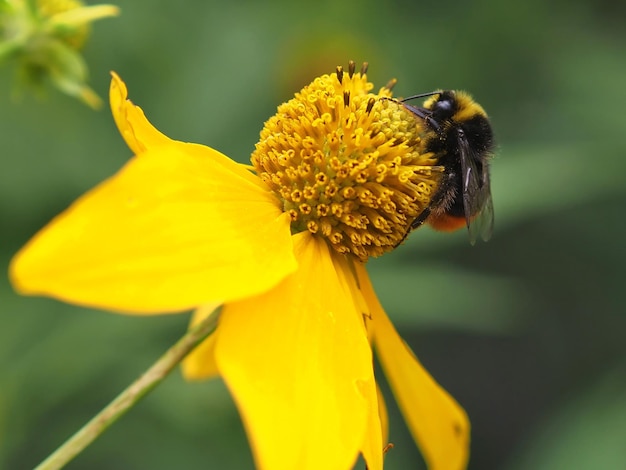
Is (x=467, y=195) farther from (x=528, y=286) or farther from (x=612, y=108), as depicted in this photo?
(x=528, y=286)

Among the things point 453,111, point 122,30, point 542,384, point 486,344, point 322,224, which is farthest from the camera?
point 486,344

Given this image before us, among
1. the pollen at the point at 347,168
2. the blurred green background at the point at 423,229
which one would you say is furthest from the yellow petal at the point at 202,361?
the blurred green background at the point at 423,229

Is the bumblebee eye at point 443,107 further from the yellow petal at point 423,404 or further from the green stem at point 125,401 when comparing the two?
the green stem at point 125,401

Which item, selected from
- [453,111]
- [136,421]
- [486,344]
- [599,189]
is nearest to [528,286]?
[486,344]

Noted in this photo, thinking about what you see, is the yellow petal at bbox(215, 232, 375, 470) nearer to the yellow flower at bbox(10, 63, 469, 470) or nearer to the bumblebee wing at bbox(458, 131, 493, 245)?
the yellow flower at bbox(10, 63, 469, 470)

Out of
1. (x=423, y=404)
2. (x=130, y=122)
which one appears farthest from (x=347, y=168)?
(x=423, y=404)

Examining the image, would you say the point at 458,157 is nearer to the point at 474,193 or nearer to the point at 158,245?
Answer: the point at 474,193
